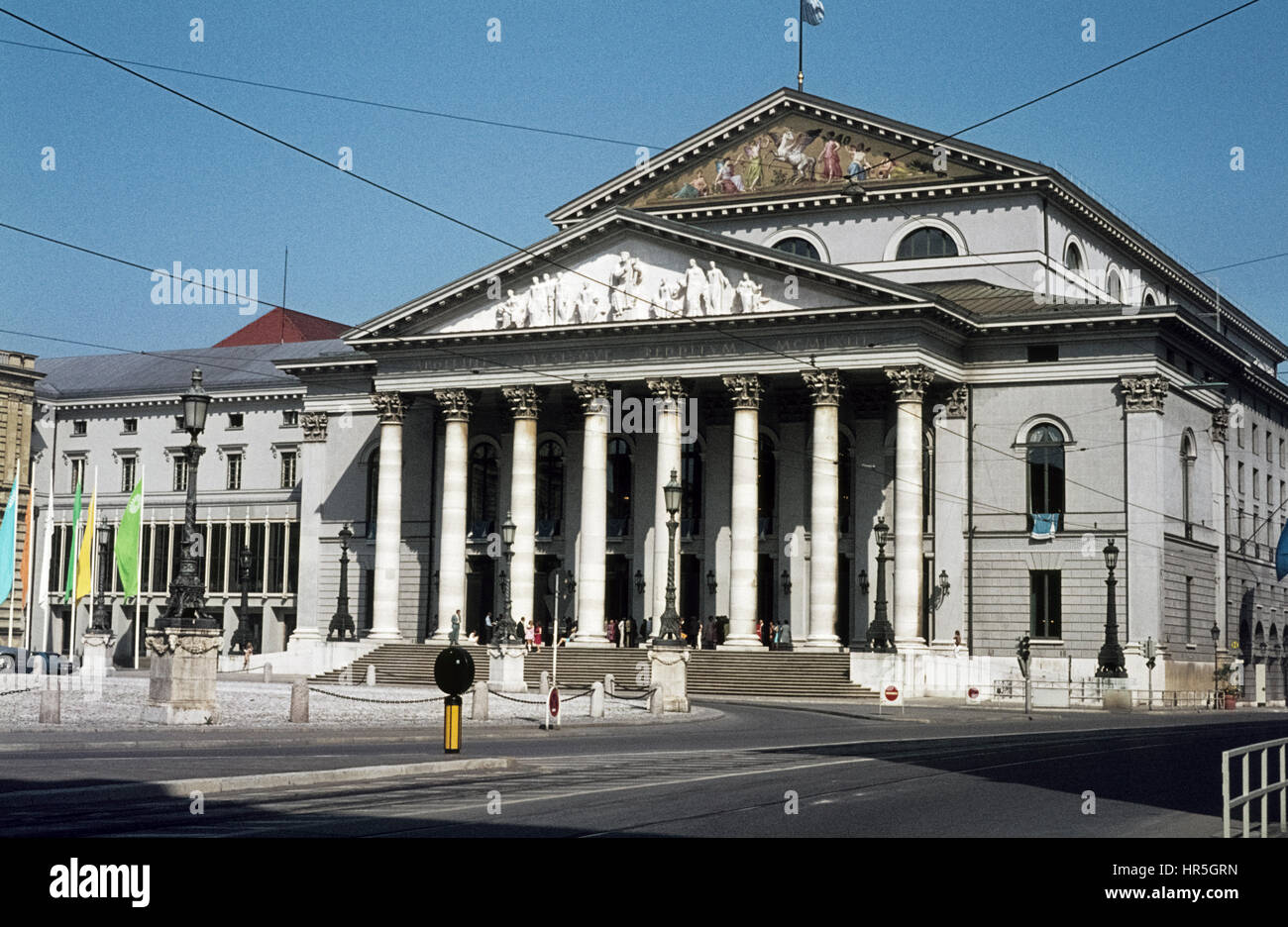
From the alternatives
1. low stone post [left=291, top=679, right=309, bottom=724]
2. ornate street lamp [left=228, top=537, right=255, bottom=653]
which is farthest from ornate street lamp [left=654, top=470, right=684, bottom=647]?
ornate street lamp [left=228, top=537, right=255, bottom=653]

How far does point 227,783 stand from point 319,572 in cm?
5794

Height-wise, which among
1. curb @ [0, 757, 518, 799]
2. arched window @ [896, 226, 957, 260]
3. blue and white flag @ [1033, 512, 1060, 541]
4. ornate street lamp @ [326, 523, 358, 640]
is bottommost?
curb @ [0, 757, 518, 799]

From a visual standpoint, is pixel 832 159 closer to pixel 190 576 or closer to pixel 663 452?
pixel 663 452

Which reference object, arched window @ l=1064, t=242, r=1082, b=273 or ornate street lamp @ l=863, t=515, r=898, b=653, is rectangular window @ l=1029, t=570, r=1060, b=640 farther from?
arched window @ l=1064, t=242, r=1082, b=273

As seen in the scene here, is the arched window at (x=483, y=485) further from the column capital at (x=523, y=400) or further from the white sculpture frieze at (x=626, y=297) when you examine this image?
the white sculpture frieze at (x=626, y=297)

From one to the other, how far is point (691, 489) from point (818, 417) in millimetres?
9258

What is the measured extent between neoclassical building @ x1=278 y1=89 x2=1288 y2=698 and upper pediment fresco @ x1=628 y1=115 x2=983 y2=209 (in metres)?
0.13

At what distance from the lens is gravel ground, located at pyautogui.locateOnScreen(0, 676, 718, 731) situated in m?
35.8

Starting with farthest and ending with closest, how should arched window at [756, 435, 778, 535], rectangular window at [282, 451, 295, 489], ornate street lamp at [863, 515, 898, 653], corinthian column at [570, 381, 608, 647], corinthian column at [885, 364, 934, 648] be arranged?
rectangular window at [282, 451, 295, 489]
arched window at [756, 435, 778, 535]
corinthian column at [570, 381, 608, 647]
corinthian column at [885, 364, 934, 648]
ornate street lamp at [863, 515, 898, 653]

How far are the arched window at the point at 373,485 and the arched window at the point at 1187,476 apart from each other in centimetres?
3388

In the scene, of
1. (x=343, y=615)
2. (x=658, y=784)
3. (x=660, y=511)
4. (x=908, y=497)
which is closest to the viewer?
(x=658, y=784)

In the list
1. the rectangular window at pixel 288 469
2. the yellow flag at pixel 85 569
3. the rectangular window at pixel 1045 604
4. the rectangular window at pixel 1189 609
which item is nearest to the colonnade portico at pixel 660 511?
the rectangular window at pixel 1045 604

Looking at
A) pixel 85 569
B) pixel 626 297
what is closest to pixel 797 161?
pixel 626 297

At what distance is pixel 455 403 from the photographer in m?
68.7
